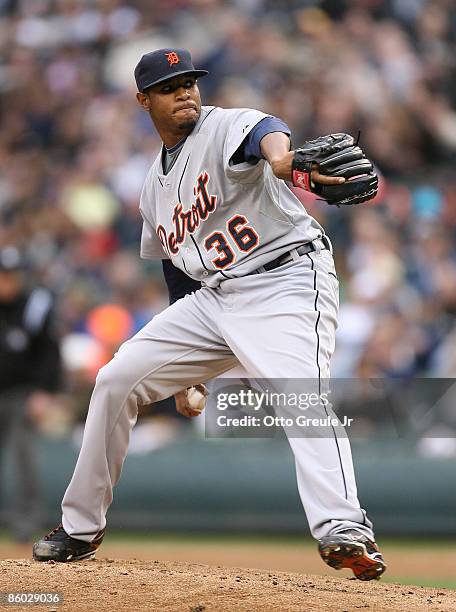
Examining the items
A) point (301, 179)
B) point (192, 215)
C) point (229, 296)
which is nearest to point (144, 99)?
point (192, 215)

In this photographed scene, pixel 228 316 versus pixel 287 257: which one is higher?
pixel 287 257

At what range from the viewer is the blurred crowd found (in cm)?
832

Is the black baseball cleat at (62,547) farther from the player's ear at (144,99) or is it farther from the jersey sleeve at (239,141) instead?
the player's ear at (144,99)

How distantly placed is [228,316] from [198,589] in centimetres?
94

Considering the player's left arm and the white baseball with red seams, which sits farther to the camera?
the white baseball with red seams

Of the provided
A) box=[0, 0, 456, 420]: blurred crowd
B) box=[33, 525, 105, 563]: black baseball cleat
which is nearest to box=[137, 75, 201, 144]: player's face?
box=[33, 525, 105, 563]: black baseball cleat

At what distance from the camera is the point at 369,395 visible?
739 cm

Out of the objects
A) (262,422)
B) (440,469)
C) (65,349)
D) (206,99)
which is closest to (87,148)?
(206,99)

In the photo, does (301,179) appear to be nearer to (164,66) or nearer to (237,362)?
(164,66)

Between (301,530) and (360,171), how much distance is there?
4978 millimetres

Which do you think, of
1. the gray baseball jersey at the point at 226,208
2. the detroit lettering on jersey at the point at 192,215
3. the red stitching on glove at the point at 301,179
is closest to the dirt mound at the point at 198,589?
the gray baseball jersey at the point at 226,208

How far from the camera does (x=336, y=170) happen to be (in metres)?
3.29

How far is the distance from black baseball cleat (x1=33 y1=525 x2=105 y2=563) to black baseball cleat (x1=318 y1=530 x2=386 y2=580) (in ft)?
3.62

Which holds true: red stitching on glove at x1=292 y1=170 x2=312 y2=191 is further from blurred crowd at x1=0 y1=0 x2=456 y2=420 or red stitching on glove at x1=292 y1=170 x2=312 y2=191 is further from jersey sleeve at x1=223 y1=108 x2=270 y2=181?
blurred crowd at x1=0 y1=0 x2=456 y2=420
